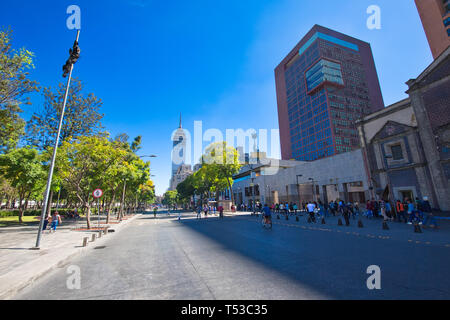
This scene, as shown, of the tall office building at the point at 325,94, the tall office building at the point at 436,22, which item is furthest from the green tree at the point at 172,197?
the tall office building at the point at 436,22

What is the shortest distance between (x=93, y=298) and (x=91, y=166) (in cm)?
1660

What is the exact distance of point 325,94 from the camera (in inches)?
3056

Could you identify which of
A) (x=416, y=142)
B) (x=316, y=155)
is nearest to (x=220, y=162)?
(x=416, y=142)

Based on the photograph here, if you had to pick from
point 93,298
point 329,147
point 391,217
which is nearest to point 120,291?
point 93,298

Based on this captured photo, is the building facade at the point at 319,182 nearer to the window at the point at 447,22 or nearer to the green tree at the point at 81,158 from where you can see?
the green tree at the point at 81,158

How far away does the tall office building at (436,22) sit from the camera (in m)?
45.5

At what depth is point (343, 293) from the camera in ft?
12.5

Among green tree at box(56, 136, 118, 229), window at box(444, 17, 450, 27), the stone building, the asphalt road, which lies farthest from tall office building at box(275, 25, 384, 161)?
the asphalt road

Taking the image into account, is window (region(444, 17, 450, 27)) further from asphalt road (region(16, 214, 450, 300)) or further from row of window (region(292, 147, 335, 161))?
asphalt road (region(16, 214, 450, 300))

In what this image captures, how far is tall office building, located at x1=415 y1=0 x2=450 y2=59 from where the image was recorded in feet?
149

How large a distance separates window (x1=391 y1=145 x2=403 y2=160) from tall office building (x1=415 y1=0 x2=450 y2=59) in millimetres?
43089

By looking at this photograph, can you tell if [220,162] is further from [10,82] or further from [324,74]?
[324,74]

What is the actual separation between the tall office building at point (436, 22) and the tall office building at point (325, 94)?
2837 cm
